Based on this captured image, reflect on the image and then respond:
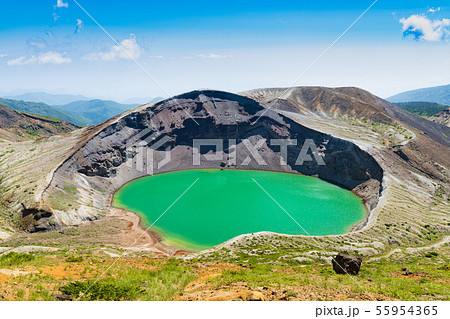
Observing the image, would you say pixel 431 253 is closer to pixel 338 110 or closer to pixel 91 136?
pixel 91 136

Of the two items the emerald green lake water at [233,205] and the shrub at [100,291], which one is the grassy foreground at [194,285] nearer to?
the shrub at [100,291]

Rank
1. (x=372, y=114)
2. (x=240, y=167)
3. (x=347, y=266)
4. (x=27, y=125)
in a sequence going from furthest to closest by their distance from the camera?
1. (x=27, y=125)
2. (x=372, y=114)
3. (x=240, y=167)
4. (x=347, y=266)

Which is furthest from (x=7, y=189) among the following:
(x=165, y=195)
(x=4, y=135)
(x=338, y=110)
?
(x=338, y=110)

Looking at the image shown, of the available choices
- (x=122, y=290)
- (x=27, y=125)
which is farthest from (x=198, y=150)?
(x=27, y=125)

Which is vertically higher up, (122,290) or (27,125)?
(27,125)

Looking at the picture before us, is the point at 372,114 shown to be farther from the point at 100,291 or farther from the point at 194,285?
the point at 100,291

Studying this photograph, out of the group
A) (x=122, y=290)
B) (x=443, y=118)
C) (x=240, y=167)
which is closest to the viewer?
(x=122, y=290)

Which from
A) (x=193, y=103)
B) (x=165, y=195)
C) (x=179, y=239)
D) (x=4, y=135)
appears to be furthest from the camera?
(x=4, y=135)

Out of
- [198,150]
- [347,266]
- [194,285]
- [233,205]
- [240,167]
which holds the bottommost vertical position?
[233,205]
